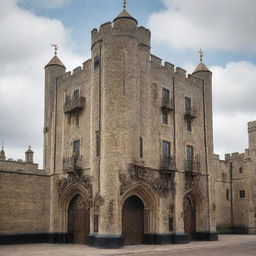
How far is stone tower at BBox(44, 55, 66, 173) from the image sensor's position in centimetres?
3353

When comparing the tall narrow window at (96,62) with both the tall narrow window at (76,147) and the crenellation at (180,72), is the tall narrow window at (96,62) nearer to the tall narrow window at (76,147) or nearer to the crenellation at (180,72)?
the tall narrow window at (76,147)

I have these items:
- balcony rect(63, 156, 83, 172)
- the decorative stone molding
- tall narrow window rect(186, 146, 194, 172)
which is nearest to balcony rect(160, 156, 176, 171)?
the decorative stone molding

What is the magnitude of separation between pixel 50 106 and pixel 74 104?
4.16 meters

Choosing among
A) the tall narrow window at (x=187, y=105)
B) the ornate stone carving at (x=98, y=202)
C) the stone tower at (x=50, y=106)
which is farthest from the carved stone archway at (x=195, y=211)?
the stone tower at (x=50, y=106)

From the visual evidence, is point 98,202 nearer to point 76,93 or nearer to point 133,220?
point 133,220

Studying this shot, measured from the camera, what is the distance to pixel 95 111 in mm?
28922

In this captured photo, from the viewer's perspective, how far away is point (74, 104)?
31031 millimetres

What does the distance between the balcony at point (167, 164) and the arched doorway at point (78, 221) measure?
6469mm

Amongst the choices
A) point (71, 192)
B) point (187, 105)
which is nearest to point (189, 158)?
Result: point (187, 105)

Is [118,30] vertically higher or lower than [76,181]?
higher

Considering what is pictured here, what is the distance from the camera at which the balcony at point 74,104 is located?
3059 cm

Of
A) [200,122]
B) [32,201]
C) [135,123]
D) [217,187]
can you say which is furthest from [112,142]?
[217,187]

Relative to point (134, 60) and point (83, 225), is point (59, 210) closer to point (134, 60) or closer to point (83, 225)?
point (83, 225)

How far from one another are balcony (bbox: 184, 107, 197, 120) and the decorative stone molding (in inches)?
215
